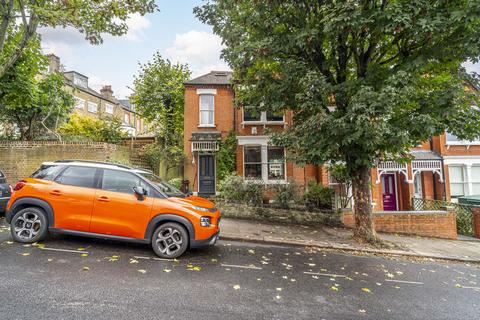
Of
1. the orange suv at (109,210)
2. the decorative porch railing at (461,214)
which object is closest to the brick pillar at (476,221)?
the decorative porch railing at (461,214)

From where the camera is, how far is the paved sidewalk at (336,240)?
7410mm

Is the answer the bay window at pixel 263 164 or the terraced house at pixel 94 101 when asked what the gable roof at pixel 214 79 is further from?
the terraced house at pixel 94 101

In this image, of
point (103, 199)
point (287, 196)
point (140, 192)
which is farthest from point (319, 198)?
point (103, 199)

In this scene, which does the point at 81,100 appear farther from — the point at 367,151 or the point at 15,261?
the point at 367,151

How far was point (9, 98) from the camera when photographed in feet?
39.3

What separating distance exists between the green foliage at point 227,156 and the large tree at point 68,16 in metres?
7.44

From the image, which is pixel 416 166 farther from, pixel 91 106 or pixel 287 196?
pixel 91 106

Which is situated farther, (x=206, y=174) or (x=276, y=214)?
(x=206, y=174)

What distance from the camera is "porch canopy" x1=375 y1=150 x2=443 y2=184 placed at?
1356cm

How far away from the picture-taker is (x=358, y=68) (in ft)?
25.5

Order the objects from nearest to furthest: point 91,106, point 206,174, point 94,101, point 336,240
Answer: point 336,240
point 206,174
point 91,106
point 94,101

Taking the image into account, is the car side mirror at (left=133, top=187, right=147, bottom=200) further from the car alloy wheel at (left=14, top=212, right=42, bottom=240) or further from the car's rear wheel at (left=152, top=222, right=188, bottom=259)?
the car alloy wheel at (left=14, top=212, right=42, bottom=240)

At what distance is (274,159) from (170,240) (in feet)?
33.6

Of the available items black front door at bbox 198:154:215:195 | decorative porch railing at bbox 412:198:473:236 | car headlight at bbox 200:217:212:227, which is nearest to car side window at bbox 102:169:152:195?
car headlight at bbox 200:217:212:227
